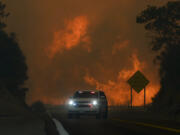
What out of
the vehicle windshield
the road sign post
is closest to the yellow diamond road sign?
the road sign post

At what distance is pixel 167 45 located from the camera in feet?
191

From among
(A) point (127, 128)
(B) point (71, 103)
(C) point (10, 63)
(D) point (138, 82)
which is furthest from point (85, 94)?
(C) point (10, 63)

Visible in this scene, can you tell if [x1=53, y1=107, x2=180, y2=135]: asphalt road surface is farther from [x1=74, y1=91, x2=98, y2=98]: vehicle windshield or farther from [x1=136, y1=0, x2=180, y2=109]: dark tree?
[x1=136, y1=0, x2=180, y2=109]: dark tree

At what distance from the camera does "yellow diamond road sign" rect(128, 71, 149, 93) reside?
44.0 metres

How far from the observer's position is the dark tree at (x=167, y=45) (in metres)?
54.6

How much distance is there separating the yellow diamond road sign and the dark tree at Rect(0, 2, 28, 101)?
150 feet

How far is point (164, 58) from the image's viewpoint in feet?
183

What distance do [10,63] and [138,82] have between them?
5341cm

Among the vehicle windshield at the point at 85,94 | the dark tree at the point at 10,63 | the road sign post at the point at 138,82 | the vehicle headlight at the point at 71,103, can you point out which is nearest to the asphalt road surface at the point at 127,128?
the vehicle headlight at the point at 71,103

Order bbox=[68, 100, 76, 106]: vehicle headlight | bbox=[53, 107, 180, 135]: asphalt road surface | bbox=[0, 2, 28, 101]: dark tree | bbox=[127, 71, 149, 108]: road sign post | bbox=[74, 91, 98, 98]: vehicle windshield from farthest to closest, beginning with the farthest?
bbox=[0, 2, 28, 101]: dark tree < bbox=[127, 71, 149, 108]: road sign post < bbox=[74, 91, 98, 98]: vehicle windshield < bbox=[68, 100, 76, 106]: vehicle headlight < bbox=[53, 107, 180, 135]: asphalt road surface

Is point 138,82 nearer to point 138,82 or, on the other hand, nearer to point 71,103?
point 138,82

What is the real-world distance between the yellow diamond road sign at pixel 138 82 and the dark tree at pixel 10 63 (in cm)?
4582

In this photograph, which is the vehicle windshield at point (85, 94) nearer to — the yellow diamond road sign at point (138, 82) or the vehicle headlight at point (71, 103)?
the vehicle headlight at point (71, 103)

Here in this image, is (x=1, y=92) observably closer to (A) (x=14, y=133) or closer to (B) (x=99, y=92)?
(B) (x=99, y=92)
